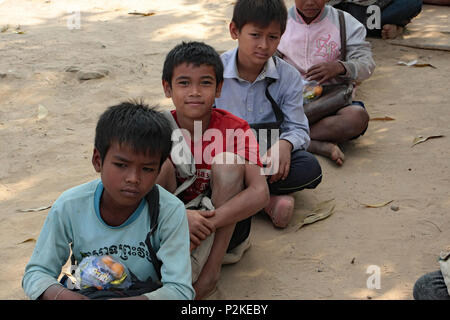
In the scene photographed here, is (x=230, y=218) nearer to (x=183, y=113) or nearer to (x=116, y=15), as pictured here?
(x=183, y=113)

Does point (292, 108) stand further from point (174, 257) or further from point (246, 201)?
point (174, 257)

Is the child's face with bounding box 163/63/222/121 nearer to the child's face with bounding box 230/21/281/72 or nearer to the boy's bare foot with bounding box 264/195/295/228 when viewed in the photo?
the child's face with bounding box 230/21/281/72

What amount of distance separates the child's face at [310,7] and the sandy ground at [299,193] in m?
0.96

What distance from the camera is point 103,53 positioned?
5.80 metres

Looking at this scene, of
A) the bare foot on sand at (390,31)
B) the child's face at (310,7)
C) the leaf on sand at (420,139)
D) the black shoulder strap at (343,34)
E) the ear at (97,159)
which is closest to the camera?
the ear at (97,159)

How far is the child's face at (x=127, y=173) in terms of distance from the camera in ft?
6.79

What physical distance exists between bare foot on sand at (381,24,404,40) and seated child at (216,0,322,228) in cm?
307

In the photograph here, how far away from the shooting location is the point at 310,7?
154 inches

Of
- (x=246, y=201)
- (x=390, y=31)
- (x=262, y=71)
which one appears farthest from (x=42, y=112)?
(x=390, y=31)

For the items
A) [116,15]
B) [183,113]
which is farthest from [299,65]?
[116,15]

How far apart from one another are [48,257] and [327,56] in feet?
8.31

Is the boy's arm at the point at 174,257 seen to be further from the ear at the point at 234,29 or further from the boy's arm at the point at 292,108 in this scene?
the ear at the point at 234,29

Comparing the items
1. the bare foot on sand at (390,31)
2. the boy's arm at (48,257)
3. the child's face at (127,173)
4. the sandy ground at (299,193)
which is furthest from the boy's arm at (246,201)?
the bare foot on sand at (390,31)

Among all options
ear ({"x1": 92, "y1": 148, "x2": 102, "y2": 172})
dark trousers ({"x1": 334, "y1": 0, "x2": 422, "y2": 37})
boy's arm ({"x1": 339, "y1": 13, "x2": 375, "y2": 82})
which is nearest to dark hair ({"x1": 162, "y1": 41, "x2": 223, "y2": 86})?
ear ({"x1": 92, "y1": 148, "x2": 102, "y2": 172})
